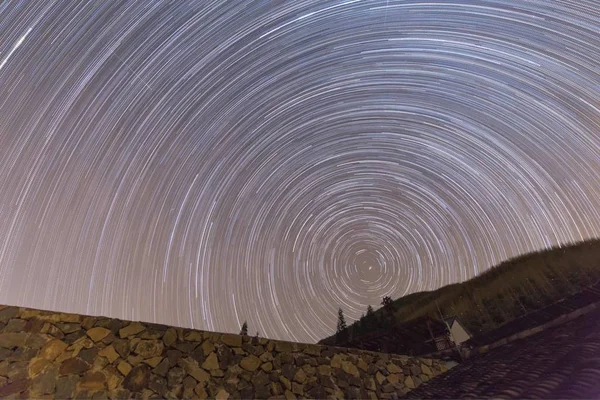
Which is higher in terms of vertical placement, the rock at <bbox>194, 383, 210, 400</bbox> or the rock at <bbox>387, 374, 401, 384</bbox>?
the rock at <bbox>194, 383, 210, 400</bbox>

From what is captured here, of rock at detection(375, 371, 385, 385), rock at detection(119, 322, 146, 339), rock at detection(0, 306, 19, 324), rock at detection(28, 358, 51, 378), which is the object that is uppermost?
rock at detection(0, 306, 19, 324)

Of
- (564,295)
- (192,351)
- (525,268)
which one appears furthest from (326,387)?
(564,295)

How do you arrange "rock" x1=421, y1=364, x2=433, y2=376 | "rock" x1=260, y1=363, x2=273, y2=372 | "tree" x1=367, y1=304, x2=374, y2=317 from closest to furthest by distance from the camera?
1. "rock" x1=260, y1=363, x2=273, y2=372
2. "rock" x1=421, y1=364, x2=433, y2=376
3. "tree" x1=367, y1=304, x2=374, y2=317

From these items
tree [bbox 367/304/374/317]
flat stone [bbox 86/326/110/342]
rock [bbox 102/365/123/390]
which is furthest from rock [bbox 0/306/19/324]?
tree [bbox 367/304/374/317]

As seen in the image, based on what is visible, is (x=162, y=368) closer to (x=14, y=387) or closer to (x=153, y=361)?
(x=153, y=361)

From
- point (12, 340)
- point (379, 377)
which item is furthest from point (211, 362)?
point (379, 377)

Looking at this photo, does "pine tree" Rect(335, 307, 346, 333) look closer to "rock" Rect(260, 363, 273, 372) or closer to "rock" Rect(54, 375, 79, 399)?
"rock" Rect(260, 363, 273, 372)
